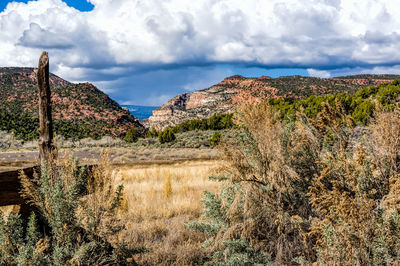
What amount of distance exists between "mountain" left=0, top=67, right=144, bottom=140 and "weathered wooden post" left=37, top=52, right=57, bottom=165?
49642 millimetres

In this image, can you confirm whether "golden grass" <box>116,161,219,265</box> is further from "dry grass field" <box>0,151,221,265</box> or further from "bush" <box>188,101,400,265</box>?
"bush" <box>188,101,400,265</box>

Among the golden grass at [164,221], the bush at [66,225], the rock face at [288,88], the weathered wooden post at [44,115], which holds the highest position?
the rock face at [288,88]

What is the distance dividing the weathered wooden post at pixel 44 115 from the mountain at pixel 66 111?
4964 centimetres

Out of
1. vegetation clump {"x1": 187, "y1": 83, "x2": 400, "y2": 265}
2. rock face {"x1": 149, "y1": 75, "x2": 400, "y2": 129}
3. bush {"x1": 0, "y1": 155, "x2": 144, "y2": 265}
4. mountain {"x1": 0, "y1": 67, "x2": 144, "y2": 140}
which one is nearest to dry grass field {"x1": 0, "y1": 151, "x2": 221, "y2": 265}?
bush {"x1": 0, "y1": 155, "x2": 144, "y2": 265}

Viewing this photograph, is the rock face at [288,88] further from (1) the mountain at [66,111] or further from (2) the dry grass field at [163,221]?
(2) the dry grass field at [163,221]

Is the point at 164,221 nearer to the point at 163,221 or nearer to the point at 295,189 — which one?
the point at 163,221

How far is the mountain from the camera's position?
51.8 metres

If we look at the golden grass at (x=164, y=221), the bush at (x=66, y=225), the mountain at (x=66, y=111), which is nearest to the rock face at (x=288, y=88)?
the mountain at (x=66, y=111)

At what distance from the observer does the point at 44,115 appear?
3.99 meters

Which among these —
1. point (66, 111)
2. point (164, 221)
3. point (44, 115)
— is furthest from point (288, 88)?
point (44, 115)

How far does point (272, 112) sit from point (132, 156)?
81.6 feet

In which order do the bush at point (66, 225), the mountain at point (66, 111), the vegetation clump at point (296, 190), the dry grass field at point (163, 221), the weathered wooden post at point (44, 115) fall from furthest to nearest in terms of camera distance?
the mountain at point (66, 111), the dry grass field at point (163, 221), the weathered wooden post at point (44, 115), the vegetation clump at point (296, 190), the bush at point (66, 225)

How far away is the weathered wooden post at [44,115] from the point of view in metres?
3.89

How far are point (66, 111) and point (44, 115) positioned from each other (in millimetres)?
63156
